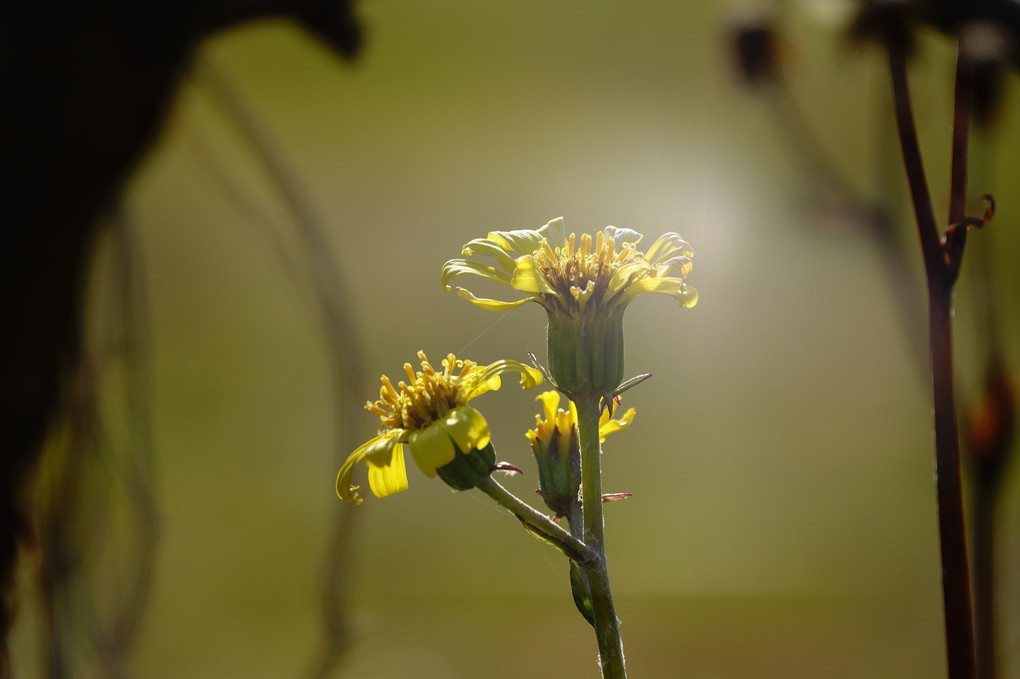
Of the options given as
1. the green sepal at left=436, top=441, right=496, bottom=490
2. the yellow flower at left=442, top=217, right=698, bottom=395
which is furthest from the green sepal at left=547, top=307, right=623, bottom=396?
the green sepal at left=436, top=441, right=496, bottom=490

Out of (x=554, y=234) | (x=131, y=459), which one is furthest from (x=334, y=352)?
(x=554, y=234)

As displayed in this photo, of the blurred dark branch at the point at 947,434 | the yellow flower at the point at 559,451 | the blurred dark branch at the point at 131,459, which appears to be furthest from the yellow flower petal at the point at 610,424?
the blurred dark branch at the point at 131,459

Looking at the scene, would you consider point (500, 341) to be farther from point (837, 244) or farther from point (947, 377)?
point (947, 377)

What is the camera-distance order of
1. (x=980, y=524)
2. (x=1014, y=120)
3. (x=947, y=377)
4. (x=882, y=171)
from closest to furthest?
(x=947, y=377) → (x=980, y=524) → (x=882, y=171) → (x=1014, y=120)

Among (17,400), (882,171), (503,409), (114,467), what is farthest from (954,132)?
(503,409)

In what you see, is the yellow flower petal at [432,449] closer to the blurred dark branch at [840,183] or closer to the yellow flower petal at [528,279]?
the yellow flower petal at [528,279]

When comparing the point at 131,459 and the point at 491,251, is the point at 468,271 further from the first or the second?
the point at 131,459

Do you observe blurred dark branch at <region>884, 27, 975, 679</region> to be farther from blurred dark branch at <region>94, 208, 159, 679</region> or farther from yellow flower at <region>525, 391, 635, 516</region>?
blurred dark branch at <region>94, 208, 159, 679</region>
